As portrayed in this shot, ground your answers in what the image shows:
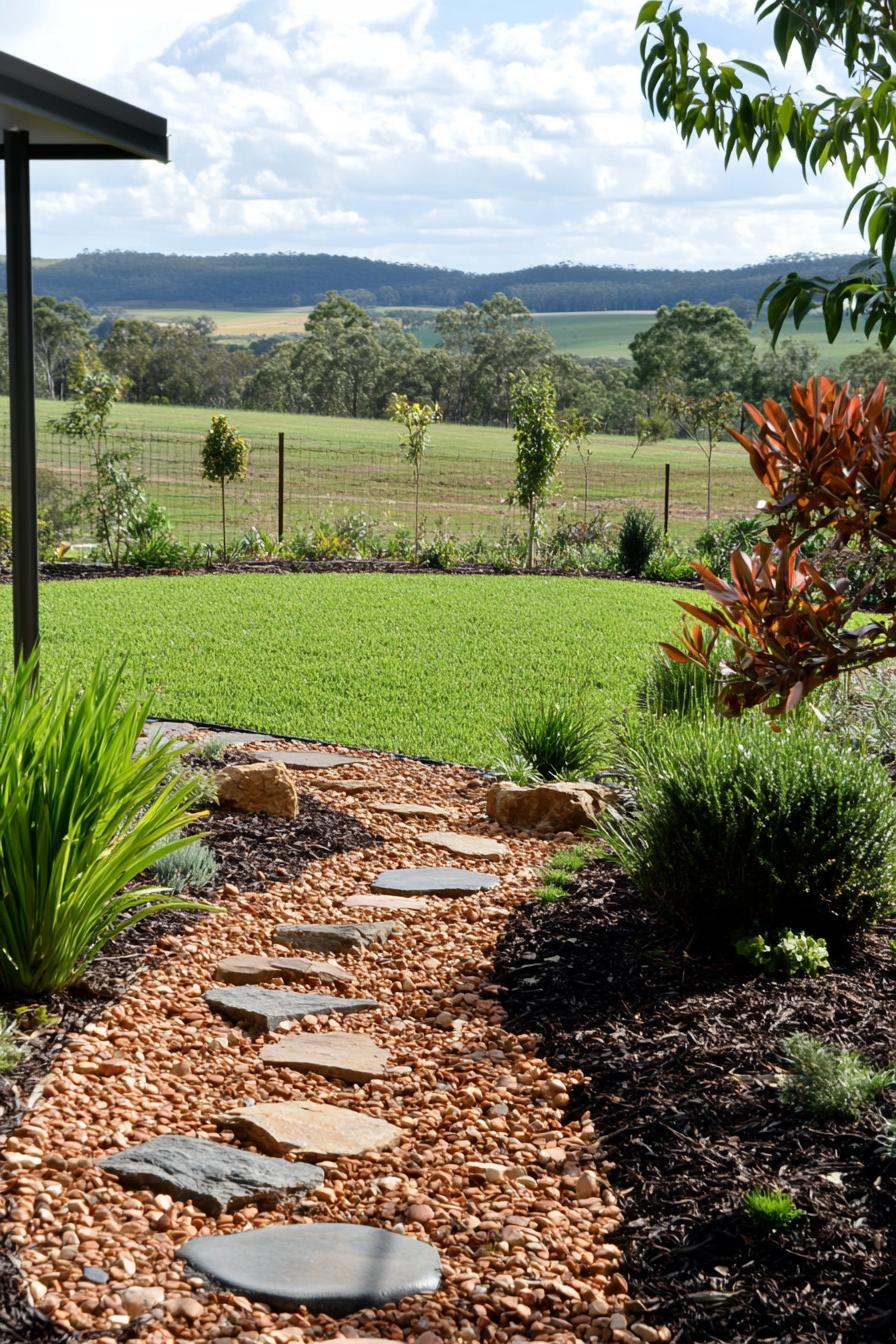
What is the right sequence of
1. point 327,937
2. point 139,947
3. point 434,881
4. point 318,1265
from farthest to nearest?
point 434,881 < point 327,937 < point 139,947 < point 318,1265

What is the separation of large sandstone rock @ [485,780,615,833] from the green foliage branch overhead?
2974mm

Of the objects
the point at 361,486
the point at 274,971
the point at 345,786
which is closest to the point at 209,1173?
the point at 274,971

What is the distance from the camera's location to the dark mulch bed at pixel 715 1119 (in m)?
2.13

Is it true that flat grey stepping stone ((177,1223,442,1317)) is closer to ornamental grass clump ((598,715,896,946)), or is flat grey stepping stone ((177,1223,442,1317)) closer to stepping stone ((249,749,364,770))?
ornamental grass clump ((598,715,896,946))

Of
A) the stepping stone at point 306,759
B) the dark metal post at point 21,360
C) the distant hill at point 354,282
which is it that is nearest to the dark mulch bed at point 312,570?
the stepping stone at point 306,759

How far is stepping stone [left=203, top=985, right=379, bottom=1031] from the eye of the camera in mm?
3391

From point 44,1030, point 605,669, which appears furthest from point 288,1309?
point 605,669

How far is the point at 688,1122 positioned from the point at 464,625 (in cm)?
782

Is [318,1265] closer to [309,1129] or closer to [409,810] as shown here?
[309,1129]

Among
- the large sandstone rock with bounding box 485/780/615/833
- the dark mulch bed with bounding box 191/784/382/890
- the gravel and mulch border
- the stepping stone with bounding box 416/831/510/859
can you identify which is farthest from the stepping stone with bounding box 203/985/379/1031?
the large sandstone rock with bounding box 485/780/615/833

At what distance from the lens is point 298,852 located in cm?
475

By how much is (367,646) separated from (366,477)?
19509 millimetres

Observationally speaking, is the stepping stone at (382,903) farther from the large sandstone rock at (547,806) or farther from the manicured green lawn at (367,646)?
the manicured green lawn at (367,646)

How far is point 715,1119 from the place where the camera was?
106 inches
